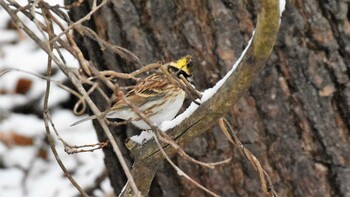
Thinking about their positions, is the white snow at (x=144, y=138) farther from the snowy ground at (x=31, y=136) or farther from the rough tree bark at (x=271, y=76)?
the snowy ground at (x=31, y=136)

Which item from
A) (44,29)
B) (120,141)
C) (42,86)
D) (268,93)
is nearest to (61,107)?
(42,86)

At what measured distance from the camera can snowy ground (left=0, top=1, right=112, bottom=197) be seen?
6.45 meters

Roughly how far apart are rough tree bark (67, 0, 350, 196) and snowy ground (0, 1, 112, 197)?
6.95 feet

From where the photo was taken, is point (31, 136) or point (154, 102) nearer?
point (154, 102)

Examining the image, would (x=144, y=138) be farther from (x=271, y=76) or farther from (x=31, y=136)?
(x=31, y=136)

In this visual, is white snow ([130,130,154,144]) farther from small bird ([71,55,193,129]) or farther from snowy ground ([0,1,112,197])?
snowy ground ([0,1,112,197])

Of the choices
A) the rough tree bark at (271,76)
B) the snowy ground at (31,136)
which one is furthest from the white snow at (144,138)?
the snowy ground at (31,136)

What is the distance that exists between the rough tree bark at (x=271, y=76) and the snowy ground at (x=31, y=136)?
6.95 ft

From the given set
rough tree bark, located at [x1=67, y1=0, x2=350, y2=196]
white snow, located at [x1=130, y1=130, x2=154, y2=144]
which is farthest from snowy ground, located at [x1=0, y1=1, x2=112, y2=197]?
white snow, located at [x1=130, y1=130, x2=154, y2=144]

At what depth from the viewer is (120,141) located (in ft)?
14.2

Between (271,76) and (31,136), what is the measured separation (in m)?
3.24

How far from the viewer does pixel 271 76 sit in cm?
404

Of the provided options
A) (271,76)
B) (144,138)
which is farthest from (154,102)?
(144,138)

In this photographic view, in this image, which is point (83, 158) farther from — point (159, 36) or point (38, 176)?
point (159, 36)
